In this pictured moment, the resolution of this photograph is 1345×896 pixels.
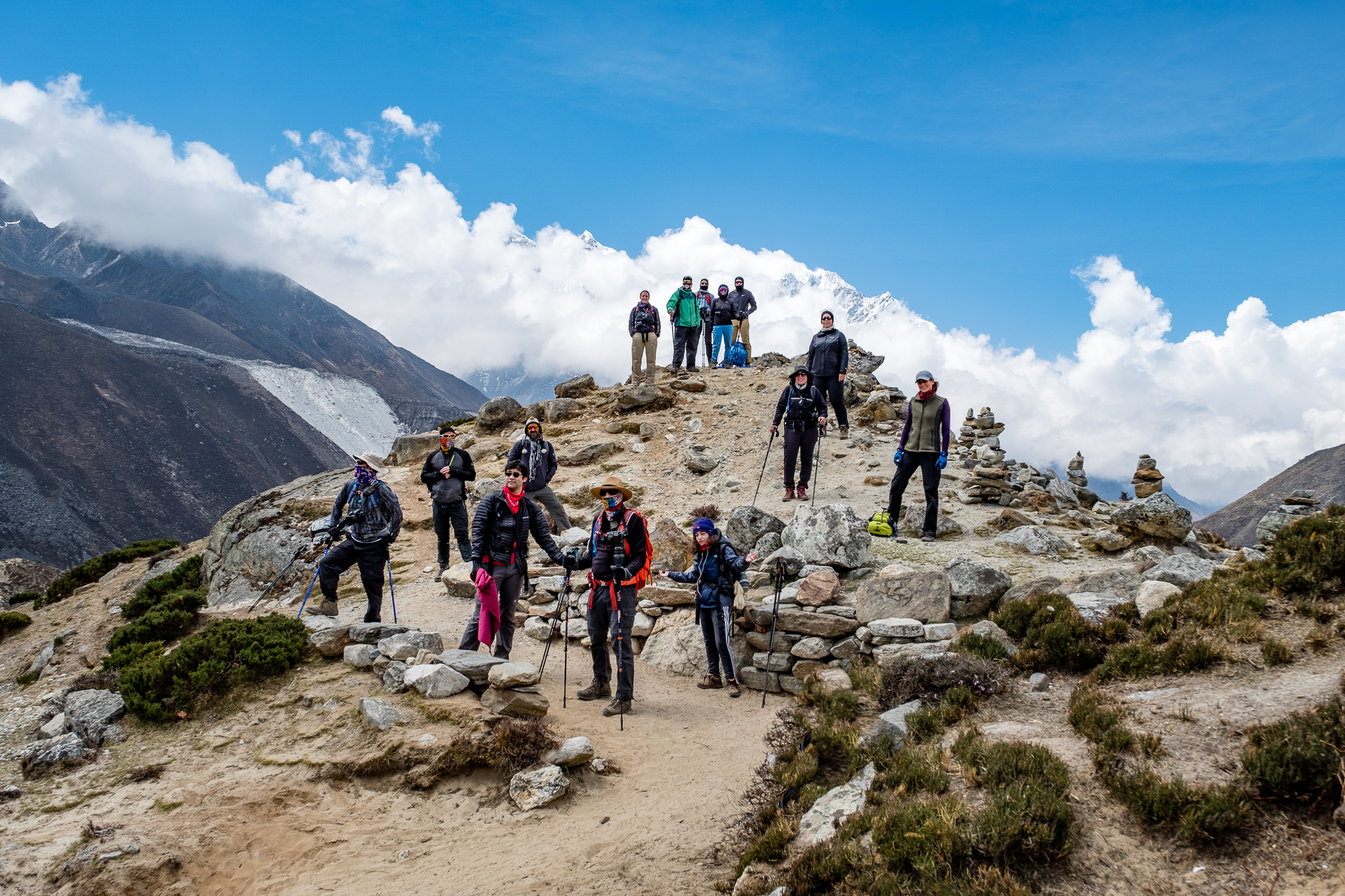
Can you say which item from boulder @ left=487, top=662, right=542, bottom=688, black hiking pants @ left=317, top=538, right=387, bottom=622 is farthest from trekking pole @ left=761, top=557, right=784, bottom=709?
black hiking pants @ left=317, top=538, right=387, bottom=622

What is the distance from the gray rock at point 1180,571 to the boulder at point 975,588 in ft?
6.09

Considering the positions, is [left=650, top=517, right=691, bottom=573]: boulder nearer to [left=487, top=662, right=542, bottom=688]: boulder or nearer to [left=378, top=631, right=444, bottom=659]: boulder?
[left=378, top=631, right=444, bottom=659]: boulder

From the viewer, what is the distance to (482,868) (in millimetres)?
5906

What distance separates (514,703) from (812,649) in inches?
180

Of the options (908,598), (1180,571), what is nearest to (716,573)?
(908,598)

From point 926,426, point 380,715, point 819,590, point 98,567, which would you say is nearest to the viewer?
point 380,715

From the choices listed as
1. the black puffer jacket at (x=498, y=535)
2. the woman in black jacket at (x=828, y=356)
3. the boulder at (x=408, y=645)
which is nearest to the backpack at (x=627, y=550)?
the black puffer jacket at (x=498, y=535)

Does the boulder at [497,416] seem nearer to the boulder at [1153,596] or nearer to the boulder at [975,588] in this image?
the boulder at [975,588]

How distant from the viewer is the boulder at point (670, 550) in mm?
13430

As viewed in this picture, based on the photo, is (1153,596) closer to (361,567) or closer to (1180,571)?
(1180,571)

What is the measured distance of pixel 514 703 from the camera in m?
7.88

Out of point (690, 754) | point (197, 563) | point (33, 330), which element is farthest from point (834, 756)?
point (33, 330)

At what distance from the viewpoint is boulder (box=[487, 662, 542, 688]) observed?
8031mm

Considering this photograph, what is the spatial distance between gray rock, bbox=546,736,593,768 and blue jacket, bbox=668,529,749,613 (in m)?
2.80
